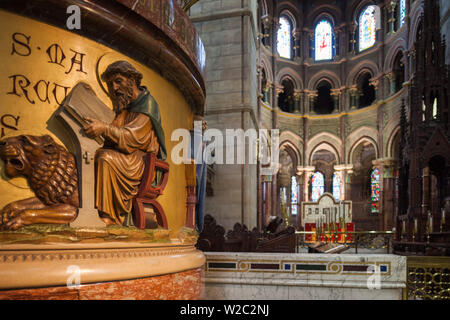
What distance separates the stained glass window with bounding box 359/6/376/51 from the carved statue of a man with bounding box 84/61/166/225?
25.1 meters

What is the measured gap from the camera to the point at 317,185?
28.7 meters

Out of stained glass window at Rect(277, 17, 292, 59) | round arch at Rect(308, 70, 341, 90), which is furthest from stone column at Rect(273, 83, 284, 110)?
stained glass window at Rect(277, 17, 292, 59)

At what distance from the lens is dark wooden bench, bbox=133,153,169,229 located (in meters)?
2.19

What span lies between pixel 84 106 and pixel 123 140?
29cm

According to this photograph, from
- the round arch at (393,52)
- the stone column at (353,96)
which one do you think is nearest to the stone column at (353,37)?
the stone column at (353,96)

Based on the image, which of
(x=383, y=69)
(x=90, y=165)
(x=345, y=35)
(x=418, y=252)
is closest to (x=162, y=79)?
(x=90, y=165)

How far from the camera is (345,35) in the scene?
2553 cm

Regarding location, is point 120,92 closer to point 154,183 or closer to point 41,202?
point 154,183

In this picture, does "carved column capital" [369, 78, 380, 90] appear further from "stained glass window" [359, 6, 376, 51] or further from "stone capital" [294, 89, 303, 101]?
"stone capital" [294, 89, 303, 101]

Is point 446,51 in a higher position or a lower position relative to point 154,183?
higher

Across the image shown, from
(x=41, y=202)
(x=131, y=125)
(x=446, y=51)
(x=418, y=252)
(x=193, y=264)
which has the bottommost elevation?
(x=418, y=252)

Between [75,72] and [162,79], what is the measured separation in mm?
724

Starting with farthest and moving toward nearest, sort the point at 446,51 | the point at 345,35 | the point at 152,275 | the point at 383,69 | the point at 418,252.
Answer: the point at 345,35 → the point at 383,69 → the point at 446,51 → the point at 418,252 → the point at 152,275

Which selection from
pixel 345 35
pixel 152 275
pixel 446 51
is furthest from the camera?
pixel 345 35
